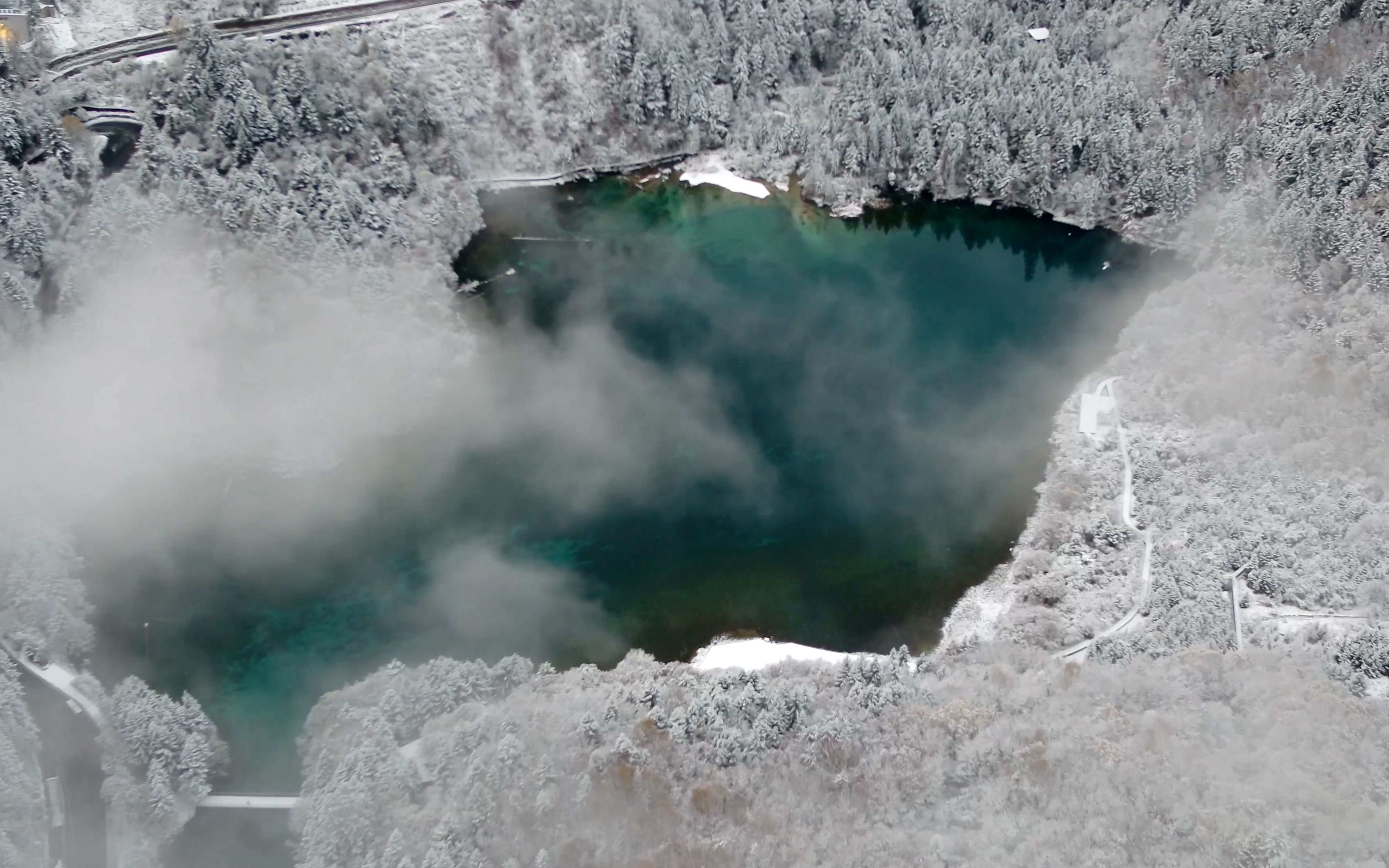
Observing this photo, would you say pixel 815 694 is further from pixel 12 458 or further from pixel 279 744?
pixel 12 458

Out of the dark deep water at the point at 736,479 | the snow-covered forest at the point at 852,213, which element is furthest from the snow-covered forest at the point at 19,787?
the dark deep water at the point at 736,479

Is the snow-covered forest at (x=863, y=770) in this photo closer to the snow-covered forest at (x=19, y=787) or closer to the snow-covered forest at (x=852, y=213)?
the snow-covered forest at (x=852, y=213)

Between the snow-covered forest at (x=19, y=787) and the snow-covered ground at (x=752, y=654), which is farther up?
the snow-covered forest at (x=19, y=787)

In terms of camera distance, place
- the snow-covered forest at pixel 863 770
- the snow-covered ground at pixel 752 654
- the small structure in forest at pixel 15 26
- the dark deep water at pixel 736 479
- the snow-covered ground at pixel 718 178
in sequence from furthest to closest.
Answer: the snow-covered ground at pixel 718 178, the small structure in forest at pixel 15 26, the dark deep water at pixel 736 479, the snow-covered ground at pixel 752 654, the snow-covered forest at pixel 863 770

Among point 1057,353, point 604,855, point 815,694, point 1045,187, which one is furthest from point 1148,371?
point 604,855

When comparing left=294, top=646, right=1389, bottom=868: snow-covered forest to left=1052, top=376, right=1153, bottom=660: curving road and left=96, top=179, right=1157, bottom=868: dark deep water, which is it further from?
left=96, top=179, right=1157, bottom=868: dark deep water

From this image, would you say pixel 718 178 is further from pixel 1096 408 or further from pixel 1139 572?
pixel 1139 572

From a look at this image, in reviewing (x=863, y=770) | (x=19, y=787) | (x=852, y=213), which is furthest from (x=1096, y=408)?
(x=19, y=787)
